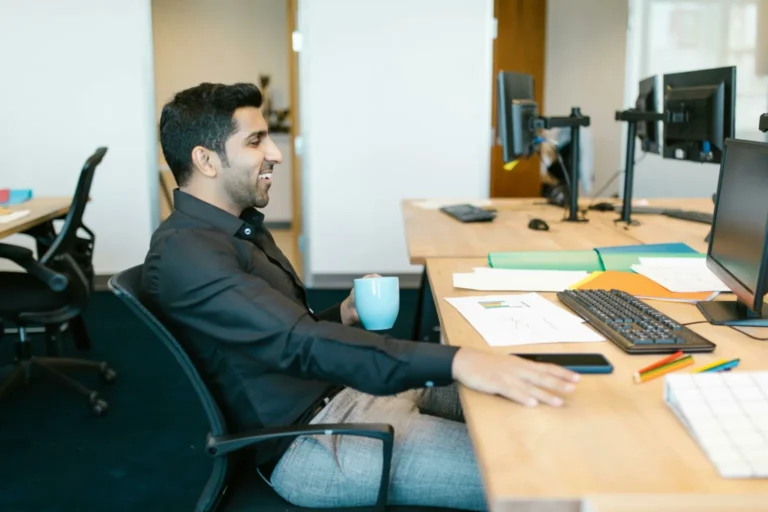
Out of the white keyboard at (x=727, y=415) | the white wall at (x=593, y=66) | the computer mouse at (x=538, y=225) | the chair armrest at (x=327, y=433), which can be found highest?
the white wall at (x=593, y=66)

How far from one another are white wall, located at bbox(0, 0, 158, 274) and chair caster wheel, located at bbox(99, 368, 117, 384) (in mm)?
1827

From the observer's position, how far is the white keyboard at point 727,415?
948 mm

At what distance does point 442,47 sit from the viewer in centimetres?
509

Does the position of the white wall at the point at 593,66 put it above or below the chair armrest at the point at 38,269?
above

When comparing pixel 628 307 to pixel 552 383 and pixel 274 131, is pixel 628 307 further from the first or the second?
pixel 274 131

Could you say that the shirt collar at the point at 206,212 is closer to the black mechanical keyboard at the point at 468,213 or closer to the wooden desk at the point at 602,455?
the wooden desk at the point at 602,455

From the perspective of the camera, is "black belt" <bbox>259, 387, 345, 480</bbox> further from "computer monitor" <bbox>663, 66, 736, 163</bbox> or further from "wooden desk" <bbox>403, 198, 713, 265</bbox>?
"computer monitor" <bbox>663, 66, 736, 163</bbox>

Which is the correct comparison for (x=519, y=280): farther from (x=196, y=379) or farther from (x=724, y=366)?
(x=196, y=379)

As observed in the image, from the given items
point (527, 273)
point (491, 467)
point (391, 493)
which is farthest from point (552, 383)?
point (527, 273)

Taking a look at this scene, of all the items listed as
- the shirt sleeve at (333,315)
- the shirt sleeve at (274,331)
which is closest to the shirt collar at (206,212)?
the shirt sleeve at (274,331)

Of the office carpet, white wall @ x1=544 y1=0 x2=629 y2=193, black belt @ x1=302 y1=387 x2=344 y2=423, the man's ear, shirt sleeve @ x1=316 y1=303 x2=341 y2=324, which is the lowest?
the office carpet

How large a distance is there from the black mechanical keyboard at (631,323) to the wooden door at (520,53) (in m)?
4.81

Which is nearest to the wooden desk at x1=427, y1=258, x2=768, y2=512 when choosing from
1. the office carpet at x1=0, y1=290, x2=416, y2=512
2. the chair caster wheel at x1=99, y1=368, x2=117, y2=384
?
the office carpet at x1=0, y1=290, x2=416, y2=512

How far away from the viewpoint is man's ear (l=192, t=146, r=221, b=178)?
5.56 ft
